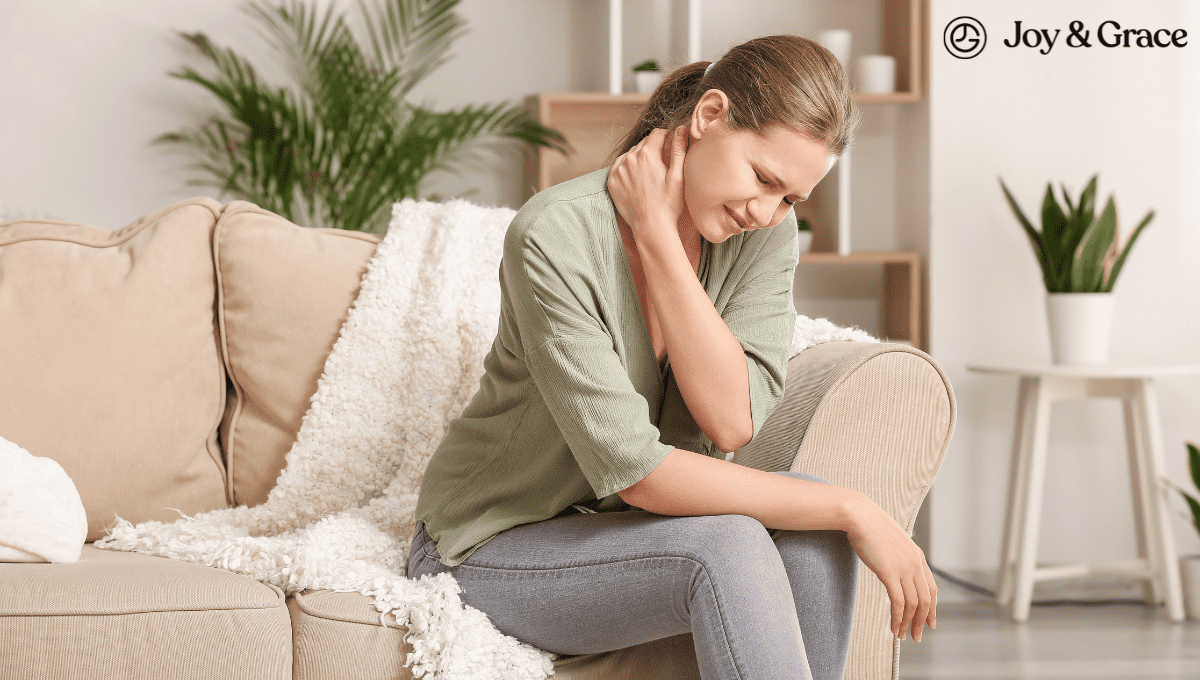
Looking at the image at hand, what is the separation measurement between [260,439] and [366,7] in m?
1.85

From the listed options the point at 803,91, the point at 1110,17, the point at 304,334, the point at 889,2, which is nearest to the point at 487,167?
the point at 889,2

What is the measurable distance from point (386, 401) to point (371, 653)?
0.52 meters

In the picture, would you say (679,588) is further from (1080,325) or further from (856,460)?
(1080,325)

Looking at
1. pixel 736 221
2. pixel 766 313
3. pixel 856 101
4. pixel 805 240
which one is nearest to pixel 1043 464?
pixel 805 240

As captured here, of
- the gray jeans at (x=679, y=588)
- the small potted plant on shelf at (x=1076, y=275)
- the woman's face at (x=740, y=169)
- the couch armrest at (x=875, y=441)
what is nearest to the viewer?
the gray jeans at (x=679, y=588)

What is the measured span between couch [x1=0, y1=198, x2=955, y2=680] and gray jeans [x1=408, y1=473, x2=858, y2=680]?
0.10 m

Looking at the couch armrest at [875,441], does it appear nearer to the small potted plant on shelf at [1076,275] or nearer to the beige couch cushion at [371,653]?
the beige couch cushion at [371,653]

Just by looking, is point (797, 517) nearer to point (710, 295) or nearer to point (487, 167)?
point (710, 295)

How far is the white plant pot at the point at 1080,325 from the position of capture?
95.9 inches

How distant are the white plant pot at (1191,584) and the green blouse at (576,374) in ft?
6.03

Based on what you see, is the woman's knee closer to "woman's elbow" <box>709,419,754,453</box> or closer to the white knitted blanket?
"woman's elbow" <box>709,419,754,453</box>

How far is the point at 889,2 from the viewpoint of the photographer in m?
2.94

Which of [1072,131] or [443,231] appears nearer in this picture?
[443,231]

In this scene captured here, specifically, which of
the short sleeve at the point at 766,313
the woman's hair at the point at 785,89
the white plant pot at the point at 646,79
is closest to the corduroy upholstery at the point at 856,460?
the short sleeve at the point at 766,313
